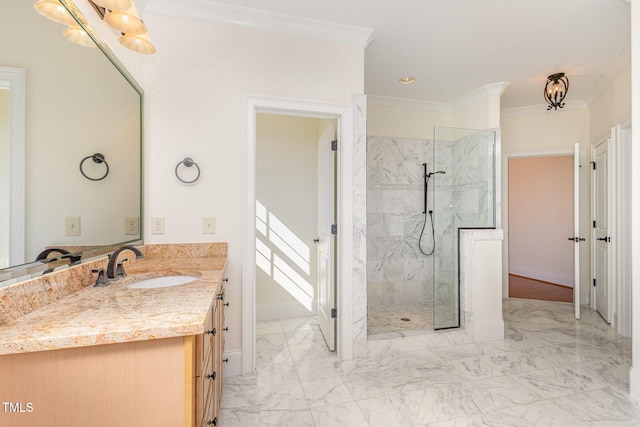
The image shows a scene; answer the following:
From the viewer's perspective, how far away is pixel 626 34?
232 cm

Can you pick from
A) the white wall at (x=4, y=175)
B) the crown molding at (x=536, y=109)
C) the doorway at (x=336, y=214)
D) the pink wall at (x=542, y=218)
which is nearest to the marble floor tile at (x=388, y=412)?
the doorway at (x=336, y=214)

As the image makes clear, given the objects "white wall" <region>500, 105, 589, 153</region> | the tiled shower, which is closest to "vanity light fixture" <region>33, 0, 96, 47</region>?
the tiled shower

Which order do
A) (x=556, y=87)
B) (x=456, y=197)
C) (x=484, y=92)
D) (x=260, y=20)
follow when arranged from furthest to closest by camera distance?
(x=484, y=92) < (x=556, y=87) < (x=456, y=197) < (x=260, y=20)

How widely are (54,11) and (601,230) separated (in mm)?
4963

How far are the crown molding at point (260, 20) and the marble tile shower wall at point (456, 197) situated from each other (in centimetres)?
133

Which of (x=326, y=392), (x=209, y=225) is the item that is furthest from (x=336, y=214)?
(x=326, y=392)

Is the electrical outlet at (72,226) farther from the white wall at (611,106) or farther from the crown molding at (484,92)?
the white wall at (611,106)

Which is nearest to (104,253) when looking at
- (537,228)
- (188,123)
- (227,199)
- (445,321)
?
(227,199)

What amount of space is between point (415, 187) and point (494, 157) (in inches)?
40.3

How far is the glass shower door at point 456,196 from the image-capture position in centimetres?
284

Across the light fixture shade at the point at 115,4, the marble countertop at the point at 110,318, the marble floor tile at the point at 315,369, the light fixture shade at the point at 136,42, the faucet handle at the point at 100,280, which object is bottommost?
the marble floor tile at the point at 315,369

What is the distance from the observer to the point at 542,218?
5.14m

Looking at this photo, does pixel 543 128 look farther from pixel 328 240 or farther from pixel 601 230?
pixel 328 240

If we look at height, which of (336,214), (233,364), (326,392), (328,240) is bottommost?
(326,392)
